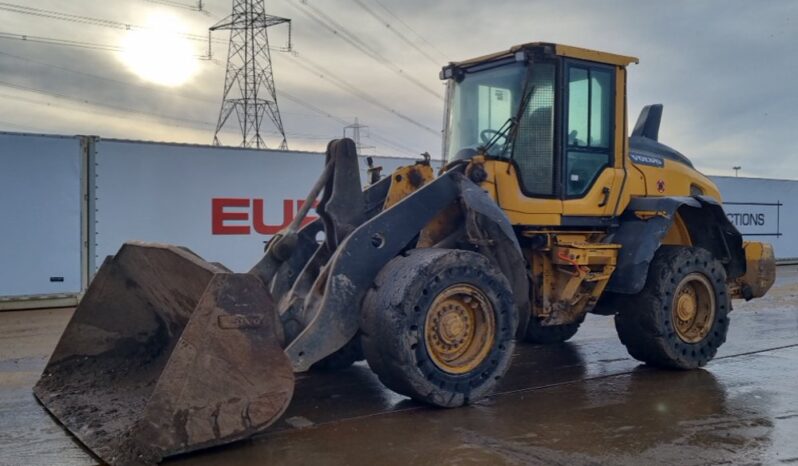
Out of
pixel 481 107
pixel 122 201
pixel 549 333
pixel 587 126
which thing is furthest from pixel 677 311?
pixel 122 201

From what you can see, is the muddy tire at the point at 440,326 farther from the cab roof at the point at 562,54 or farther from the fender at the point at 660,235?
the cab roof at the point at 562,54

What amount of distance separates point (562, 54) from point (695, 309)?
268 centimetres

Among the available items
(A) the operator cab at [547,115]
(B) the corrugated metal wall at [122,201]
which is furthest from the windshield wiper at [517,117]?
(B) the corrugated metal wall at [122,201]

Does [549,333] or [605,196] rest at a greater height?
[605,196]

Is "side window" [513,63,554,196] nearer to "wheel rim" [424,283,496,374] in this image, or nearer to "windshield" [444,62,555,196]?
"windshield" [444,62,555,196]

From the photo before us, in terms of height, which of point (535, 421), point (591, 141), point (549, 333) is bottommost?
point (535, 421)

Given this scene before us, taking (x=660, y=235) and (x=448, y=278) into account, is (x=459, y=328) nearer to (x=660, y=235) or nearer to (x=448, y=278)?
(x=448, y=278)

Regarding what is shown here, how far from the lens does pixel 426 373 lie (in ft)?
17.0

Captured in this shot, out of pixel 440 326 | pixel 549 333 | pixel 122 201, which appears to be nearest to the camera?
pixel 440 326

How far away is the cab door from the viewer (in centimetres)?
657

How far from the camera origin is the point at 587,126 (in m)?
6.73

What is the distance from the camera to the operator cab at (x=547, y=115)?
21.2 feet

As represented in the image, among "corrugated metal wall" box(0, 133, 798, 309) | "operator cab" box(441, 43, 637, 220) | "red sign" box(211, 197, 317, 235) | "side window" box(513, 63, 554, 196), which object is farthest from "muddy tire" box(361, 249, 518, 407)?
"corrugated metal wall" box(0, 133, 798, 309)

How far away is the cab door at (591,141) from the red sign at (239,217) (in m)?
6.30
